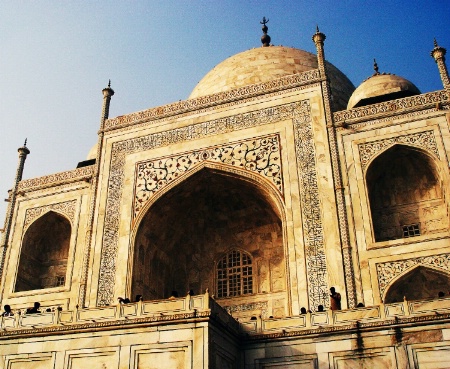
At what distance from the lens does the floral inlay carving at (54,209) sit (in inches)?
604

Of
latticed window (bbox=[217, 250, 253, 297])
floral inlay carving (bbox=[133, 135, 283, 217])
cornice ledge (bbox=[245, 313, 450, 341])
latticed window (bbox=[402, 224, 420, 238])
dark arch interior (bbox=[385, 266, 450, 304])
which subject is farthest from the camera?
latticed window (bbox=[217, 250, 253, 297])

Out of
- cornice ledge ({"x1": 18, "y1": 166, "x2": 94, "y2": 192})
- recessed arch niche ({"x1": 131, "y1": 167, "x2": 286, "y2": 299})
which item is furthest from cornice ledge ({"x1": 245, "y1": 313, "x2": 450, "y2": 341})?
cornice ledge ({"x1": 18, "y1": 166, "x2": 94, "y2": 192})

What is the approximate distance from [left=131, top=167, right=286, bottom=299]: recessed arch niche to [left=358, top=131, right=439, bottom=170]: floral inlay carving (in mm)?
2390

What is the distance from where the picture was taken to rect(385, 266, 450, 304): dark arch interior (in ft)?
37.4

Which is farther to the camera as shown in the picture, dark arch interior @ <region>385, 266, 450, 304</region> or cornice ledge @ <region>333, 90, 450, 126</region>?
cornice ledge @ <region>333, 90, 450, 126</region>

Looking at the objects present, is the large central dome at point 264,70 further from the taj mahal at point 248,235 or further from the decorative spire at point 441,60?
the decorative spire at point 441,60

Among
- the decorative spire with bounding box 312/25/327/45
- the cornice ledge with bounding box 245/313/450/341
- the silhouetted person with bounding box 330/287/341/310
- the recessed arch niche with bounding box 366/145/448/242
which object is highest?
the decorative spire with bounding box 312/25/327/45

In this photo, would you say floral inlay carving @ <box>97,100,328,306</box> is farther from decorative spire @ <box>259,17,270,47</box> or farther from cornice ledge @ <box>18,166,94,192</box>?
decorative spire @ <box>259,17,270,47</box>

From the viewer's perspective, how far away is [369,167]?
12617mm

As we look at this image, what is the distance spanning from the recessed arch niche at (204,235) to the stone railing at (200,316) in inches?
130

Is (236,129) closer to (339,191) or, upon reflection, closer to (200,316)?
(339,191)

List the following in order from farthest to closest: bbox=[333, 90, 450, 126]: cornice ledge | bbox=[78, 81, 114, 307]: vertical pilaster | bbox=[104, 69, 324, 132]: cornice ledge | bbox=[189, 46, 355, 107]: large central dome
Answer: bbox=[189, 46, 355, 107]: large central dome, bbox=[104, 69, 324, 132]: cornice ledge, bbox=[78, 81, 114, 307]: vertical pilaster, bbox=[333, 90, 450, 126]: cornice ledge

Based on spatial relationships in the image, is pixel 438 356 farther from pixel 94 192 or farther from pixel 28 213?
pixel 28 213

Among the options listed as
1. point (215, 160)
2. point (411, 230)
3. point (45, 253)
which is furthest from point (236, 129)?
point (45, 253)
